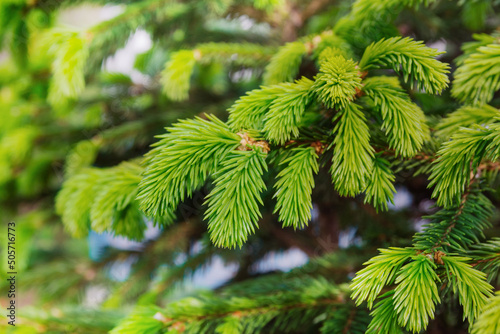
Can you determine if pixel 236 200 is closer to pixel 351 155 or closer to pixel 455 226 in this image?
pixel 351 155

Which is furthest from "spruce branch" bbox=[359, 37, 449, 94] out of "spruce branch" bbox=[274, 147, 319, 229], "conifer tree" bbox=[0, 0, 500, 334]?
"spruce branch" bbox=[274, 147, 319, 229]

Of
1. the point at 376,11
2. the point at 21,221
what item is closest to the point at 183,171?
the point at 376,11

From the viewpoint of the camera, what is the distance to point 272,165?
1.39 ft

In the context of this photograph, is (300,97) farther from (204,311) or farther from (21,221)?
(21,221)

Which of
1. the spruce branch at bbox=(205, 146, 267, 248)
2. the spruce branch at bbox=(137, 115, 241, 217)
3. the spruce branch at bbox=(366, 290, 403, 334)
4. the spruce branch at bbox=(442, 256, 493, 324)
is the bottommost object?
the spruce branch at bbox=(366, 290, 403, 334)

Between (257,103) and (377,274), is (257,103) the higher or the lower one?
the higher one

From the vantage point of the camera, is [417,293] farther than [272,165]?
No

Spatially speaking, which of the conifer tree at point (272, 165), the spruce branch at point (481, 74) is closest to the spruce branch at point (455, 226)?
the conifer tree at point (272, 165)

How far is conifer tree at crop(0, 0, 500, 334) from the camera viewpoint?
31 cm

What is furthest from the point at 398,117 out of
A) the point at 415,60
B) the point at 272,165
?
the point at 272,165

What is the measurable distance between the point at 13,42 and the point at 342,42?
1.85 feet

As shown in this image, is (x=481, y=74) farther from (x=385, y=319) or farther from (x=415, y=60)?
(x=385, y=319)

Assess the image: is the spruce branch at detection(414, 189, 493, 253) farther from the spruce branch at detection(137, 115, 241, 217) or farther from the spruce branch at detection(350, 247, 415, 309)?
the spruce branch at detection(137, 115, 241, 217)

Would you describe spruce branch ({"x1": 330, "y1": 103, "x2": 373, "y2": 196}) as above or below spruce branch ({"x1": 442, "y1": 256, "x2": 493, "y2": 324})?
above
